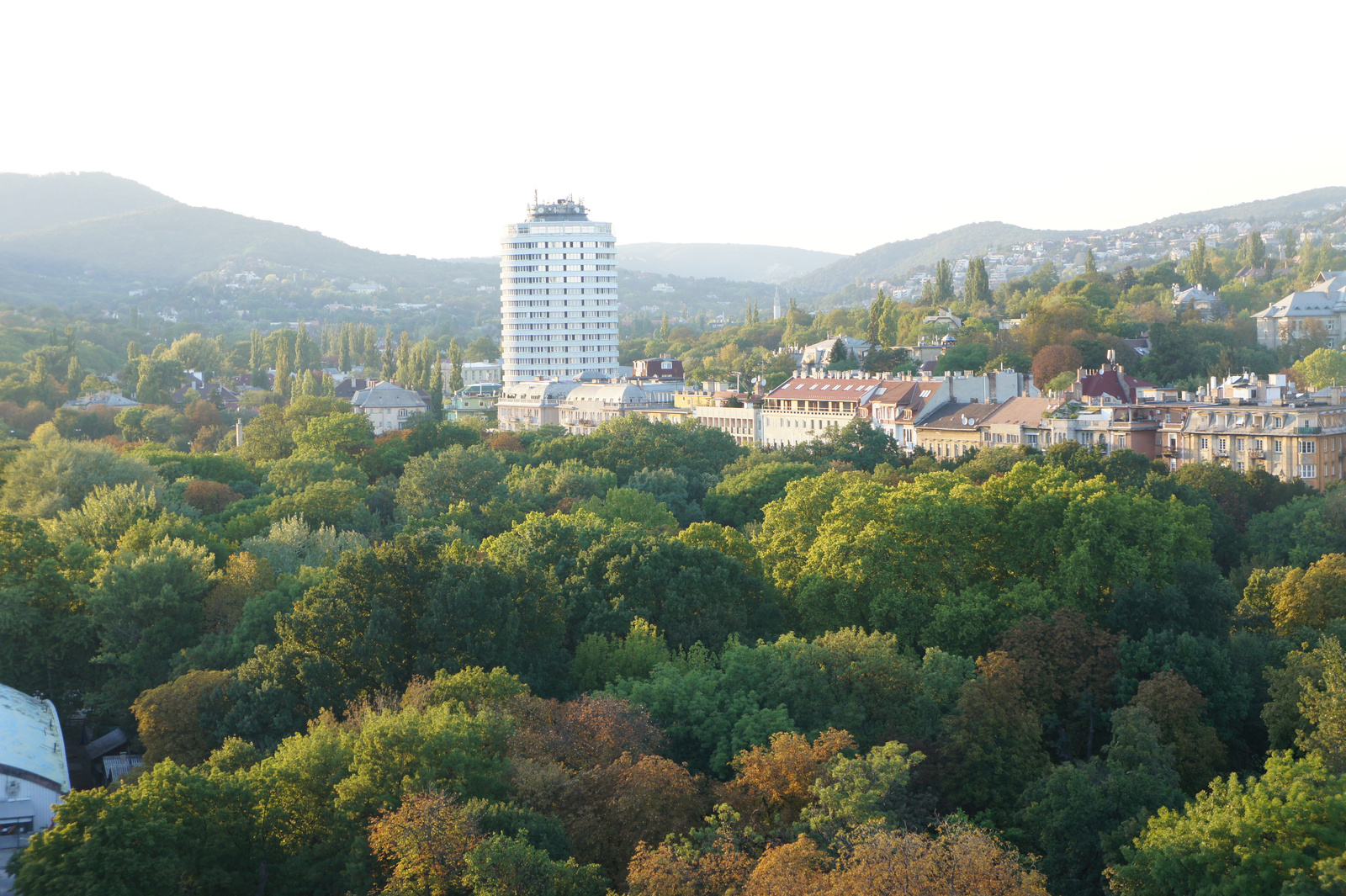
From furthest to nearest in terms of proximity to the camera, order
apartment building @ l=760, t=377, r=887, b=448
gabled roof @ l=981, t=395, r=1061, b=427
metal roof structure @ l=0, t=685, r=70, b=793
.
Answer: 1. apartment building @ l=760, t=377, r=887, b=448
2. gabled roof @ l=981, t=395, r=1061, b=427
3. metal roof structure @ l=0, t=685, r=70, b=793

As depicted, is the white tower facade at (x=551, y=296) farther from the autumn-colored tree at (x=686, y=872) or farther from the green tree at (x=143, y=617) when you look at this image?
the autumn-colored tree at (x=686, y=872)

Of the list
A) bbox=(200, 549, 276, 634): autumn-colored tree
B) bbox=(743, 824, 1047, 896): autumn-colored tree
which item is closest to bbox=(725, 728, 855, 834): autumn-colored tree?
bbox=(743, 824, 1047, 896): autumn-colored tree

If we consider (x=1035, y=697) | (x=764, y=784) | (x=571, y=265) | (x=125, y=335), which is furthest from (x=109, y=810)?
(x=125, y=335)

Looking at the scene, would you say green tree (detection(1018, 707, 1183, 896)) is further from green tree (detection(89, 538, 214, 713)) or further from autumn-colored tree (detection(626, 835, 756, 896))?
green tree (detection(89, 538, 214, 713))

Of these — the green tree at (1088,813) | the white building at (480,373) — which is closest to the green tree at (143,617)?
the green tree at (1088,813)

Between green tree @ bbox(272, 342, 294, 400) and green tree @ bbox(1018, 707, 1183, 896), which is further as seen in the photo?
green tree @ bbox(272, 342, 294, 400)

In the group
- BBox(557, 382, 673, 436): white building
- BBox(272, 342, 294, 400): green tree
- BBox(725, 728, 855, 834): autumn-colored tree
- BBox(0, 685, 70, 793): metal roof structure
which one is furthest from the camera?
BBox(272, 342, 294, 400): green tree

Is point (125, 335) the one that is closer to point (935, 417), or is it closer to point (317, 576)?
point (935, 417)
